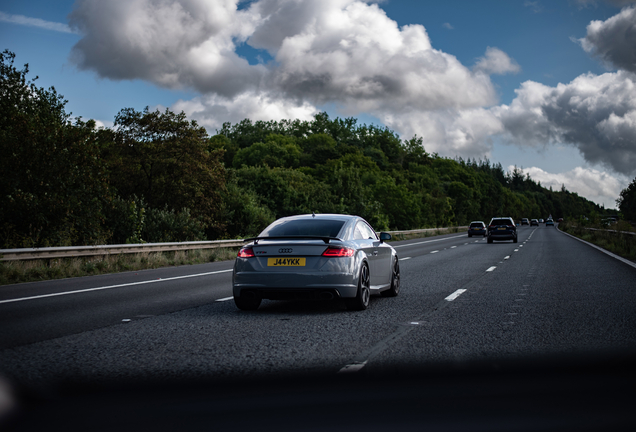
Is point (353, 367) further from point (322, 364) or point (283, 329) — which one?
point (283, 329)

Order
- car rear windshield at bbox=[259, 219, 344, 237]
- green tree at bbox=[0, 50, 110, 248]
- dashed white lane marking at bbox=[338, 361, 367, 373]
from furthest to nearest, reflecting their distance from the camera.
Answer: green tree at bbox=[0, 50, 110, 248], car rear windshield at bbox=[259, 219, 344, 237], dashed white lane marking at bbox=[338, 361, 367, 373]

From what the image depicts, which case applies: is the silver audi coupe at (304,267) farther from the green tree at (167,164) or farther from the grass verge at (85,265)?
the green tree at (167,164)

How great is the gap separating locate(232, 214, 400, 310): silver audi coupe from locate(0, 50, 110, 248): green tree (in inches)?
537

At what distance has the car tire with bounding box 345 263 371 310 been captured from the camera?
874 centimetres

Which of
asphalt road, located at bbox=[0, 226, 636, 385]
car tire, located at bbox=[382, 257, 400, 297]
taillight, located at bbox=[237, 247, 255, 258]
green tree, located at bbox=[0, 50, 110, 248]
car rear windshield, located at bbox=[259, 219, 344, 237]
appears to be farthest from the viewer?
green tree, located at bbox=[0, 50, 110, 248]

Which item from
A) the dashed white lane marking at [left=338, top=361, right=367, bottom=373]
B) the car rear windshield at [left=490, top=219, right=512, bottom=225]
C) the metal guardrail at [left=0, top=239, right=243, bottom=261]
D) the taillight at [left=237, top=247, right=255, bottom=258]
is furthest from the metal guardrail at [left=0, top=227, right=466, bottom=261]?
the car rear windshield at [left=490, top=219, right=512, bottom=225]

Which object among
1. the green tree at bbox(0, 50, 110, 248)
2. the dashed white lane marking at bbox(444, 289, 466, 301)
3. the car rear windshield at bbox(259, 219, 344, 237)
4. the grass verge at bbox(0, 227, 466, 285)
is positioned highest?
the green tree at bbox(0, 50, 110, 248)

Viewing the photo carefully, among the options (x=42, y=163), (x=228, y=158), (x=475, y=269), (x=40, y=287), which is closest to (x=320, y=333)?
(x=40, y=287)

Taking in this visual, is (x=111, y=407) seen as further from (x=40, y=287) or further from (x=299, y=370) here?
(x=40, y=287)

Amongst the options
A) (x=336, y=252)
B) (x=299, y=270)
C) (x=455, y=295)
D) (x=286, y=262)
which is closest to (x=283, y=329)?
(x=299, y=270)

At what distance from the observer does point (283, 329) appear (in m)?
7.32

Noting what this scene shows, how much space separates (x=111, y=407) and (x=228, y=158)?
316 ft

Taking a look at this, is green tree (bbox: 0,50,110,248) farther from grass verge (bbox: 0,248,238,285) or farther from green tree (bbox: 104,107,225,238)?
green tree (bbox: 104,107,225,238)

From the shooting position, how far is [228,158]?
99062 millimetres
